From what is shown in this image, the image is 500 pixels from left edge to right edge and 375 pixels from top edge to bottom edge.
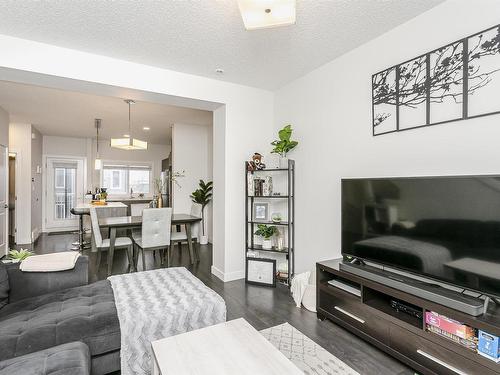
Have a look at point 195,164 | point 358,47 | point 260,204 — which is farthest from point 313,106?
point 195,164

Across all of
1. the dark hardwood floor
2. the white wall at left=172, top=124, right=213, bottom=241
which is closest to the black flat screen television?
the dark hardwood floor

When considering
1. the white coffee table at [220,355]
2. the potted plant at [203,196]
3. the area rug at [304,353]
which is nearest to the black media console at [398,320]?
the area rug at [304,353]

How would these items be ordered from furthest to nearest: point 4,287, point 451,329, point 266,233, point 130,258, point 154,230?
point 130,258, point 154,230, point 266,233, point 4,287, point 451,329

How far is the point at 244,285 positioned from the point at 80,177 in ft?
22.0

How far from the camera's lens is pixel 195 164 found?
21.0ft

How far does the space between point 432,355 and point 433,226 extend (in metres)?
0.83

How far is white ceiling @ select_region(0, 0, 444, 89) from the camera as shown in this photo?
2.14m

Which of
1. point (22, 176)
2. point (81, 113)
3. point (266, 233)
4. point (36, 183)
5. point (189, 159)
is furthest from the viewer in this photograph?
point (36, 183)

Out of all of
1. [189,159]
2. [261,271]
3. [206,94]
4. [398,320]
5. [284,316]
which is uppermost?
[206,94]

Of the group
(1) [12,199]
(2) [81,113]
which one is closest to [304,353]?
(2) [81,113]

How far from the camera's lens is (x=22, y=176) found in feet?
19.3

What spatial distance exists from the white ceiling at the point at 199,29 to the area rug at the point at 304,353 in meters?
2.71

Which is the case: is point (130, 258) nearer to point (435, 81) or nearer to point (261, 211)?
point (261, 211)

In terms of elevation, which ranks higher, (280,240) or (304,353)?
(280,240)
